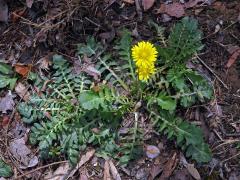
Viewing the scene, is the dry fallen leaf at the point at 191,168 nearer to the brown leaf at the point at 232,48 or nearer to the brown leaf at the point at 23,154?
the brown leaf at the point at 232,48

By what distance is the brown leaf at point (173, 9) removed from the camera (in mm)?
3791

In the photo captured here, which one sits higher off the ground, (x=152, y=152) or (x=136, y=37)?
(x=136, y=37)

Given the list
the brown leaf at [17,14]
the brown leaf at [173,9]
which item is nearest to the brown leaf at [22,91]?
the brown leaf at [17,14]

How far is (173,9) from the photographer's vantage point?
3.81 meters

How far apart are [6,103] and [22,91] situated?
0.16m

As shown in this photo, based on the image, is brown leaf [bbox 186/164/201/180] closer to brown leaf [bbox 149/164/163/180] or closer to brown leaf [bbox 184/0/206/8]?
brown leaf [bbox 149/164/163/180]

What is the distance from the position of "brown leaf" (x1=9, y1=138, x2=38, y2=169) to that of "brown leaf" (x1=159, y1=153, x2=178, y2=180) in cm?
102

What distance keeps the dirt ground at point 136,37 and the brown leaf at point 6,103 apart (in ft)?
0.30

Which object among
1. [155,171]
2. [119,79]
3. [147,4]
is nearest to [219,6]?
[147,4]

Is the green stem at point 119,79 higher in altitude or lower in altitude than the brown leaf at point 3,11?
lower

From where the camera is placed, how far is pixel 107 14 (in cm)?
383

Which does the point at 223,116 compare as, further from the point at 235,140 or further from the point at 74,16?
the point at 74,16

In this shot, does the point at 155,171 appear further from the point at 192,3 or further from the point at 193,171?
the point at 192,3

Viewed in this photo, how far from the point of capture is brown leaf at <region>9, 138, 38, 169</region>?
11.6 ft
